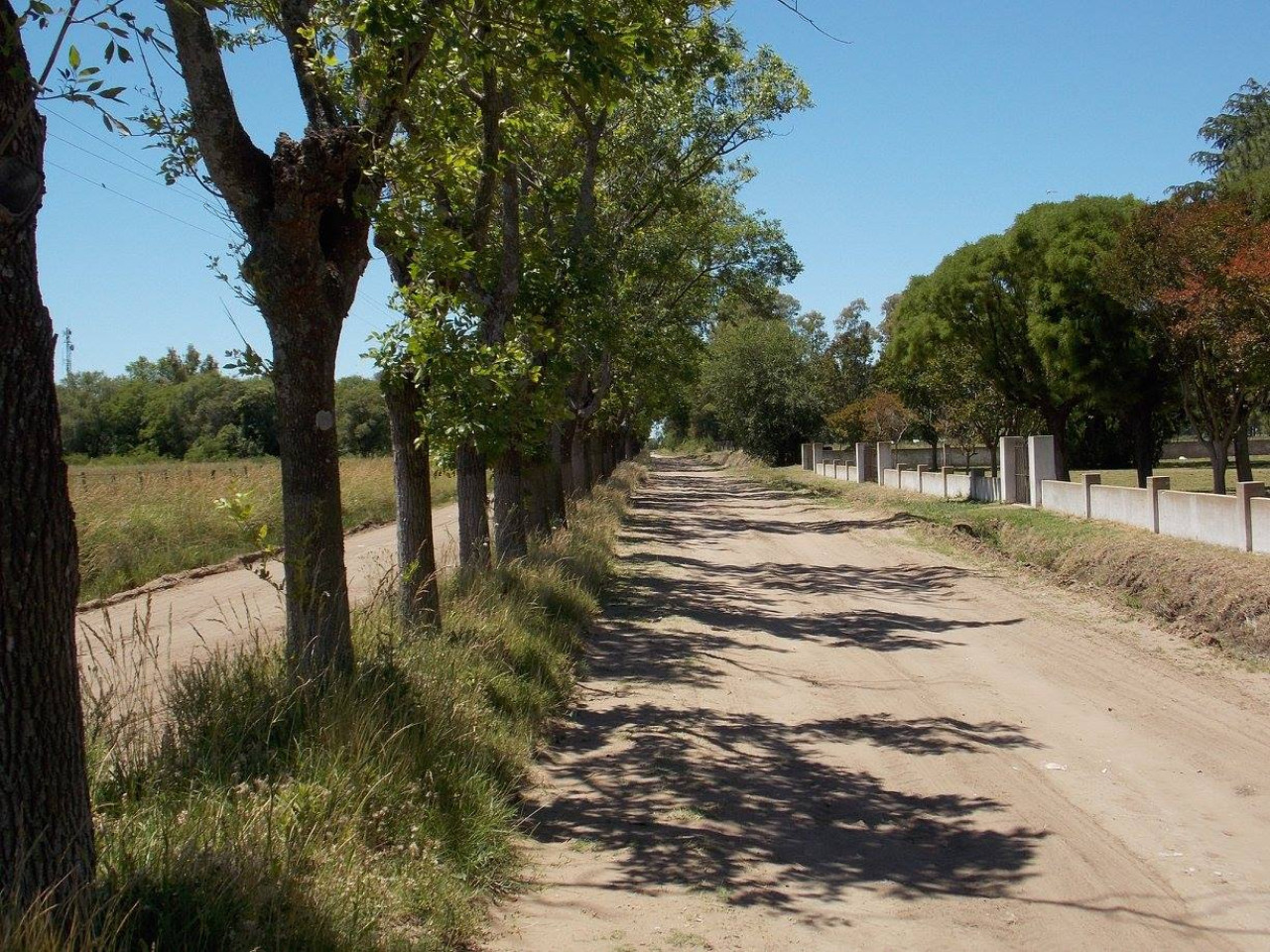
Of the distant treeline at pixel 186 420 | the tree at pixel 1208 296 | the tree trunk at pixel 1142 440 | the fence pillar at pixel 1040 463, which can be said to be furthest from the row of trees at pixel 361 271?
the distant treeline at pixel 186 420

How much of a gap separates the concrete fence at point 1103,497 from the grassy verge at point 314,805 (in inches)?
434

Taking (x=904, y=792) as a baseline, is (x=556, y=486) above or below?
above

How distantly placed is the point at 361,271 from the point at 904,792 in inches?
198

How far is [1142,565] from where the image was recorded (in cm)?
1537

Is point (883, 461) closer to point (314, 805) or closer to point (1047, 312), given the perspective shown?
point (1047, 312)

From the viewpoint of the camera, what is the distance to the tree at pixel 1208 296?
18281 mm

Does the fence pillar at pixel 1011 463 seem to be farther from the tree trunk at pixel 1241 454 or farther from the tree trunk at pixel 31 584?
the tree trunk at pixel 31 584

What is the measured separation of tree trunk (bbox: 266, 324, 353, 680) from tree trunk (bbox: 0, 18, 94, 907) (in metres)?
3.04

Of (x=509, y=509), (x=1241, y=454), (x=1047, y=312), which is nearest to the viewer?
(x=509, y=509)

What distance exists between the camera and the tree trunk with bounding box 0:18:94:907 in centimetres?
355

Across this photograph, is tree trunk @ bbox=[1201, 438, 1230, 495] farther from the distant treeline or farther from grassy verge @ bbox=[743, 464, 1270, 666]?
the distant treeline

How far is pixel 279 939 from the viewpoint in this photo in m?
3.98

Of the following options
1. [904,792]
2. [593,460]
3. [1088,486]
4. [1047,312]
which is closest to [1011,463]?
[1047,312]

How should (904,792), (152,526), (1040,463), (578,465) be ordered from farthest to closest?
(578,465)
(1040,463)
(152,526)
(904,792)
